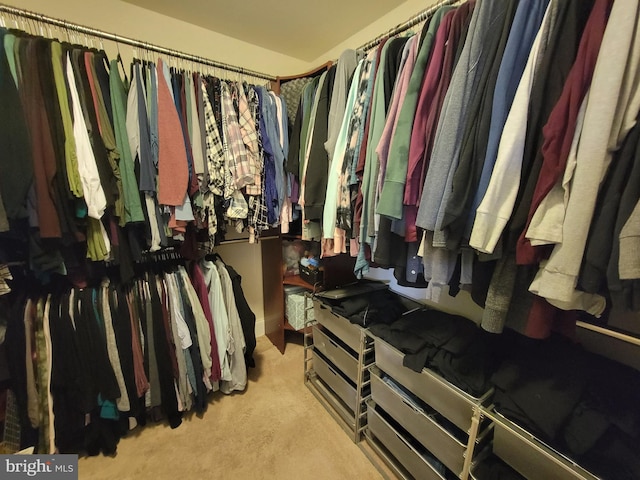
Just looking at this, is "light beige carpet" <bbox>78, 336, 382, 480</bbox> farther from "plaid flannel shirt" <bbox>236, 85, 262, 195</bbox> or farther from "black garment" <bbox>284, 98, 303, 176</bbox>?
"black garment" <bbox>284, 98, 303, 176</bbox>

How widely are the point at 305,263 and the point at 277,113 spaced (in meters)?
0.99

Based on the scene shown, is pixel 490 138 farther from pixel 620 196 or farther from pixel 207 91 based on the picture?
pixel 207 91

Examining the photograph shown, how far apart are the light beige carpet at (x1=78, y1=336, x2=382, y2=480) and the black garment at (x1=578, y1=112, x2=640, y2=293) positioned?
132cm

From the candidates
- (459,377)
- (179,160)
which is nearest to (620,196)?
(459,377)

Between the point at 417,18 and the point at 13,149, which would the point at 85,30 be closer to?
the point at 13,149

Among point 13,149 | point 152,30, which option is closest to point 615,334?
point 13,149

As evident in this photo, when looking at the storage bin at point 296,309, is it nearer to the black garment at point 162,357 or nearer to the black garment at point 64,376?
the black garment at point 162,357

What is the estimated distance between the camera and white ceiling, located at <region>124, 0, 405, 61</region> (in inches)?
56.6

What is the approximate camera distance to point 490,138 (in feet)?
2.04

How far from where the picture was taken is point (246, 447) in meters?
1.38

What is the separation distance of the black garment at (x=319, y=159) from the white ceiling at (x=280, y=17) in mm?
597

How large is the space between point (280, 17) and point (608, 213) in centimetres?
186

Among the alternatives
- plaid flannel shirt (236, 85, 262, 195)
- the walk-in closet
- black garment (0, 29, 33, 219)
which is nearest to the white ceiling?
the walk-in closet

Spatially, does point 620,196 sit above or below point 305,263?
above
